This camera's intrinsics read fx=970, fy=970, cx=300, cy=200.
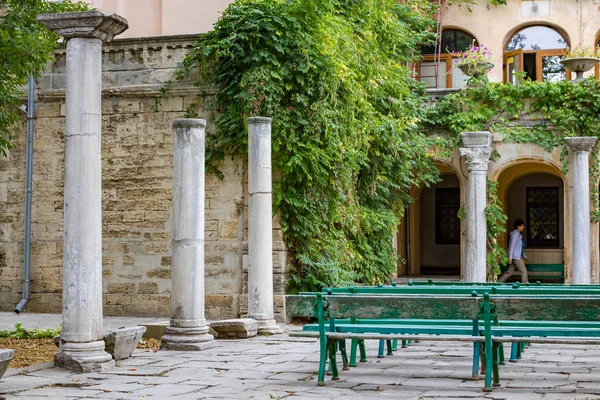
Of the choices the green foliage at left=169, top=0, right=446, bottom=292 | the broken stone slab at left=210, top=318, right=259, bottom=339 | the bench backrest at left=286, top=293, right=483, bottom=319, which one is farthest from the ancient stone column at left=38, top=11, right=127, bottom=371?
the green foliage at left=169, top=0, right=446, bottom=292

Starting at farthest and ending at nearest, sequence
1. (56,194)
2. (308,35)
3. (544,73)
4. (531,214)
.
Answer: (531,214)
(544,73)
(56,194)
(308,35)

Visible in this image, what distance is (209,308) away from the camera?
44.4 feet

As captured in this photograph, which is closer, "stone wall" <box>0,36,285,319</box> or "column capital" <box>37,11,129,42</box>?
"column capital" <box>37,11,129,42</box>

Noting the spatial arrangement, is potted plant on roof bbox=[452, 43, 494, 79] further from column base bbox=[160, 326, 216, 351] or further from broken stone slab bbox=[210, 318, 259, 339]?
column base bbox=[160, 326, 216, 351]

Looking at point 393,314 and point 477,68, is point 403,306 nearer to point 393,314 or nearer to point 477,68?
point 393,314

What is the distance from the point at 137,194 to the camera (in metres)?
14.0

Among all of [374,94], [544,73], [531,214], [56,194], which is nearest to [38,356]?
[56,194]

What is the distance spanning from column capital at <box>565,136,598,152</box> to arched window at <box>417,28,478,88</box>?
6755 millimetres

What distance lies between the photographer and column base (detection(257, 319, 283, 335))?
11211 millimetres

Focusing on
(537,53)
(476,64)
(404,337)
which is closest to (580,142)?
(476,64)

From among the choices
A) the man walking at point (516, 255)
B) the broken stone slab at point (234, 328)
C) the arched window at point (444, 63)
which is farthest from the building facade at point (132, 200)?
the arched window at point (444, 63)

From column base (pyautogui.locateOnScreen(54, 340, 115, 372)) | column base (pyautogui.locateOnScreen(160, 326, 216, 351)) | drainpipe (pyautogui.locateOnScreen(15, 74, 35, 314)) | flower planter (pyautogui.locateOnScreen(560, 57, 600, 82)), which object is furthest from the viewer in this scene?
flower planter (pyautogui.locateOnScreen(560, 57, 600, 82))

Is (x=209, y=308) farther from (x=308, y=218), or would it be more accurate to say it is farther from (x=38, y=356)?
(x=38, y=356)

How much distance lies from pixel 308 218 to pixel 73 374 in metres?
6.02
